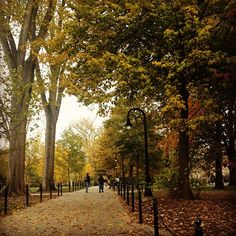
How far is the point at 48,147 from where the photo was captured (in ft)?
113

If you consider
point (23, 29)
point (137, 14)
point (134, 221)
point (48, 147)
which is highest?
point (23, 29)

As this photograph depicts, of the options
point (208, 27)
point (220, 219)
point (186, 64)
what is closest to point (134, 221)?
point (220, 219)

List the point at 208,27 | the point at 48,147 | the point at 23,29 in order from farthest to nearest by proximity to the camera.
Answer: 1. the point at 48,147
2. the point at 23,29
3. the point at 208,27

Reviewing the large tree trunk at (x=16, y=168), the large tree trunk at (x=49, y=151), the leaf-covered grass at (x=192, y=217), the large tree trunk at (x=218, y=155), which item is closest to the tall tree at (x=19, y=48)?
the large tree trunk at (x=16, y=168)

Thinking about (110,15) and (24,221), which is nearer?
(24,221)

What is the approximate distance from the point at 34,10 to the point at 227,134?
1784 cm

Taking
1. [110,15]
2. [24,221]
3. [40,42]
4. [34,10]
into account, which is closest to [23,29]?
[34,10]

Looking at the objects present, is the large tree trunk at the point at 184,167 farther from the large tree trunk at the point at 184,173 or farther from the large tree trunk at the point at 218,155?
the large tree trunk at the point at 218,155

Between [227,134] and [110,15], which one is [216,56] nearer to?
[110,15]

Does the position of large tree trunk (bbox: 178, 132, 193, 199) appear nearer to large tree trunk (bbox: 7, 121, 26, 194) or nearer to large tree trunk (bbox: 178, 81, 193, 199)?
large tree trunk (bbox: 178, 81, 193, 199)

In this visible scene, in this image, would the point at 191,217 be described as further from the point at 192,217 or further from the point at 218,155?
the point at 218,155

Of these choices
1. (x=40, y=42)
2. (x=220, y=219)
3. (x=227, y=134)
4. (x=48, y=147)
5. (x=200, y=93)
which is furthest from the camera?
(x=48, y=147)

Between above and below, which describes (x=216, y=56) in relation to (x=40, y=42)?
below

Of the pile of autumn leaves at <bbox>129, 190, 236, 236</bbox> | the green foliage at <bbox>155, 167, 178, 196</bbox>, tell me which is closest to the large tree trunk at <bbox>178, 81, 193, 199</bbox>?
the green foliage at <bbox>155, 167, 178, 196</bbox>
